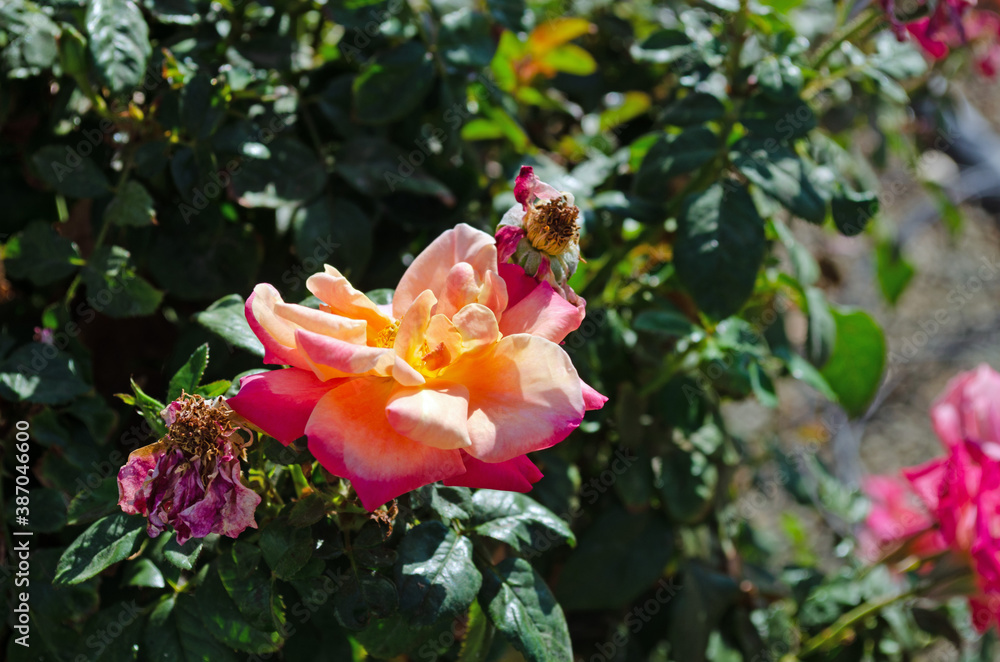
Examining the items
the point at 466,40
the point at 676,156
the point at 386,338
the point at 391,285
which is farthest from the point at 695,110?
the point at 386,338

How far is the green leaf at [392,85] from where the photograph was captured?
891mm

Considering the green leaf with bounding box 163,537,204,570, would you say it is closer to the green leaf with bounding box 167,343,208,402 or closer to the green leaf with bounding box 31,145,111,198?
the green leaf with bounding box 167,343,208,402

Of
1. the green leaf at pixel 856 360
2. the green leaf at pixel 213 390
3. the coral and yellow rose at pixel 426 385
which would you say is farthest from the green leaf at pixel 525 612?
the green leaf at pixel 856 360

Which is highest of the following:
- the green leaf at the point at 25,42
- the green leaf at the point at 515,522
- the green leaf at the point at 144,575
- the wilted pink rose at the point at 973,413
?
the green leaf at the point at 25,42

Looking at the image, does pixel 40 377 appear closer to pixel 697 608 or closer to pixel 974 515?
pixel 697 608

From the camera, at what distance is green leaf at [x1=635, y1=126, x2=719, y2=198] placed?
0.88m

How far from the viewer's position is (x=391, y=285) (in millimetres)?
911

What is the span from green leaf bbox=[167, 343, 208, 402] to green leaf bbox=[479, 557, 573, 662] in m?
0.28

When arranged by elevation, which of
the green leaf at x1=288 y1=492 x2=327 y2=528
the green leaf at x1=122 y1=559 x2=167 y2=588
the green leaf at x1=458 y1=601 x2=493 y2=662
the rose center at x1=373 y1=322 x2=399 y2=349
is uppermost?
the rose center at x1=373 y1=322 x2=399 y2=349

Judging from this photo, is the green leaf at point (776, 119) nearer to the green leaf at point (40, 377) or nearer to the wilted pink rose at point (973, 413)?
the wilted pink rose at point (973, 413)

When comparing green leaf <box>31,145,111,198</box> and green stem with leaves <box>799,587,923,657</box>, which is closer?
green leaf <box>31,145,111,198</box>

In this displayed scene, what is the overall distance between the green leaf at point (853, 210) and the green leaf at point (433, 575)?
21.8 inches

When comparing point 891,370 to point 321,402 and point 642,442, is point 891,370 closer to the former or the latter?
point 642,442

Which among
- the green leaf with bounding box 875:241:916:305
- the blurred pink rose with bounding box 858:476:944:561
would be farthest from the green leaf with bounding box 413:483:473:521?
the green leaf with bounding box 875:241:916:305
